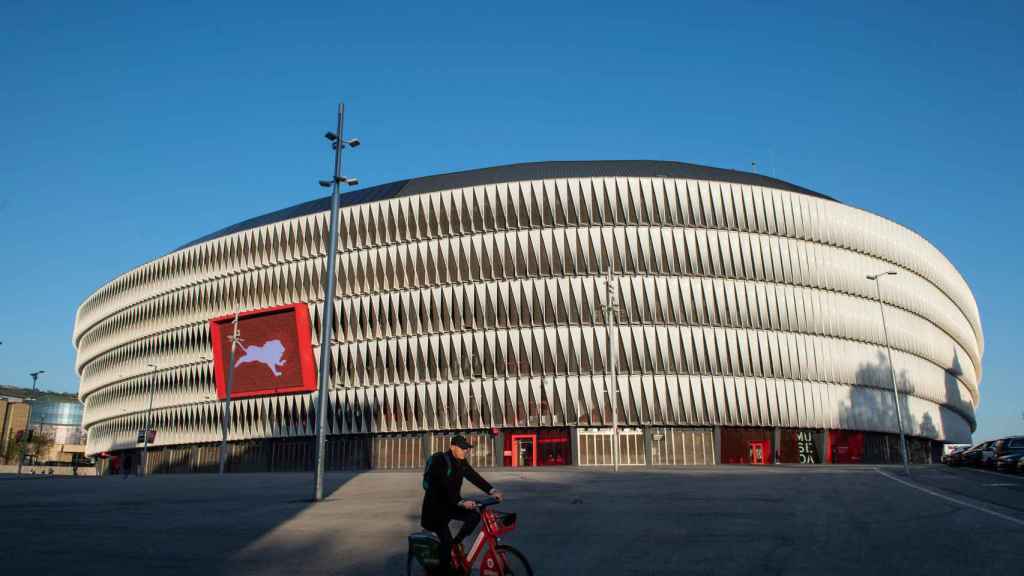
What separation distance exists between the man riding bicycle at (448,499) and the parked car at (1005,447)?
4114 centimetres

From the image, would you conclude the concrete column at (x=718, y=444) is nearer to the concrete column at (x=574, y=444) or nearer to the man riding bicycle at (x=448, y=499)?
the concrete column at (x=574, y=444)

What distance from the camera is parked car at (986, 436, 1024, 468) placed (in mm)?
41594

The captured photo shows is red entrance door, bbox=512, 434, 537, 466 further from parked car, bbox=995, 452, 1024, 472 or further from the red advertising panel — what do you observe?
parked car, bbox=995, 452, 1024, 472

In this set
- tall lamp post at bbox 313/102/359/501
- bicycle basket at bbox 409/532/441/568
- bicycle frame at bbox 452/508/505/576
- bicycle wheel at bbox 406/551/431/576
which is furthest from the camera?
tall lamp post at bbox 313/102/359/501

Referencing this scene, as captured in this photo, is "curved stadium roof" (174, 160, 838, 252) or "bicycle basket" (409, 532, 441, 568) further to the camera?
"curved stadium roof" (174, 160, 838, 252)

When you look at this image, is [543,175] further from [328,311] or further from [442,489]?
[442,489]

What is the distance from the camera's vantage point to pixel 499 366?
6638 centimetres

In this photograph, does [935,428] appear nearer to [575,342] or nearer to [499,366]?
[575,342]

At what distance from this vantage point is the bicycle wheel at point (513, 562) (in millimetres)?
8672

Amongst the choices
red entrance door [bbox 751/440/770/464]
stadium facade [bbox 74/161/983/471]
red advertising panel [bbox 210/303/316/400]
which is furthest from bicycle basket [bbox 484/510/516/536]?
red advertising panel [bbox 210/303/316/400]

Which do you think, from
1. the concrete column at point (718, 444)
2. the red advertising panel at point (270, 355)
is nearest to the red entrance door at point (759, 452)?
the concrete column at point (718, 444)

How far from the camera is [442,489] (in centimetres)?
912

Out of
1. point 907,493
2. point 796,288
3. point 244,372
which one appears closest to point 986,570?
point 907,493

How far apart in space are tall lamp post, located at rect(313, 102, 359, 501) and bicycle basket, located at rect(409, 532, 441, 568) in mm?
11663
